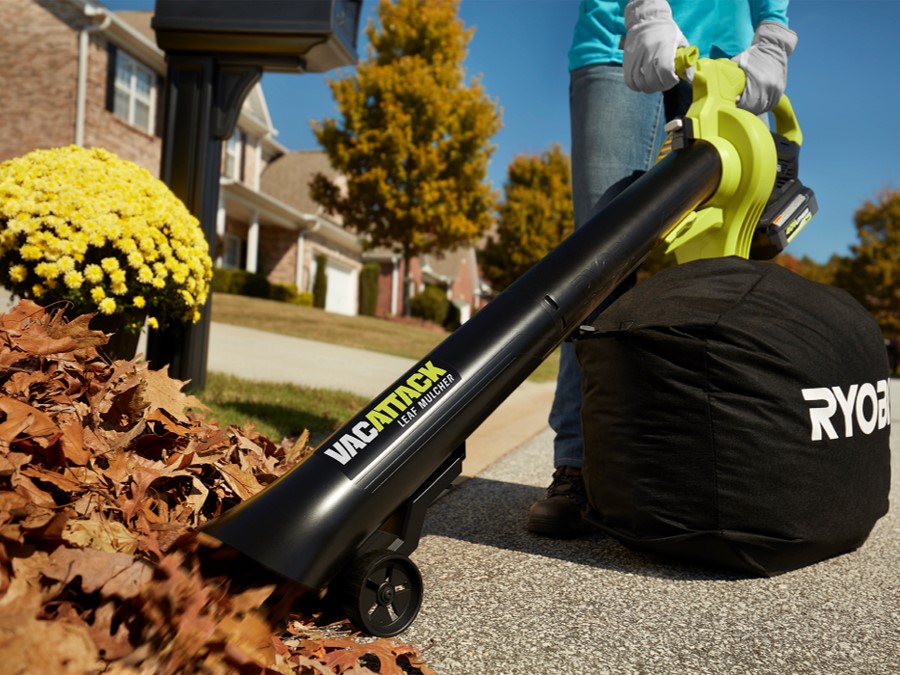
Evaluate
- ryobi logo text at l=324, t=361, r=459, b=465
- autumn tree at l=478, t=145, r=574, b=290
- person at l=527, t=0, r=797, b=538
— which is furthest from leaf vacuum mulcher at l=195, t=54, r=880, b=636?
autumn tree at l=478, t=145, r=574, b=290

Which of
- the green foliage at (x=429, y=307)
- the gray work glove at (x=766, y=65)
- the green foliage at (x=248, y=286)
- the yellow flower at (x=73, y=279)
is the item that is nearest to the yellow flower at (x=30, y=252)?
the yellow flower at (x=73, y=279)

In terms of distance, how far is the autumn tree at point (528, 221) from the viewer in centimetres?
3112

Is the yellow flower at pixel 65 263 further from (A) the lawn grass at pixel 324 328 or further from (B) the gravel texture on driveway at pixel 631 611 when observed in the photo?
(A) the lawn grass at pixel 324 328

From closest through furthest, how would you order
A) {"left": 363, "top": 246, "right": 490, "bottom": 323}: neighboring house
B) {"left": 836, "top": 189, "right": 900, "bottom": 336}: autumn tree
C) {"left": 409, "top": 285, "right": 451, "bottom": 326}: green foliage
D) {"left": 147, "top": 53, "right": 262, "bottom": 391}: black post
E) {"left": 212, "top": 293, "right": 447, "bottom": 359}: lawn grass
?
{"left": 147, "top": 53, "right": 262, "bottom": 391}: black post → {"left": 212, "top": 293, "right": 447, "bottom": 359}: lawn grass → {"left": 409, "top": 285, "right": 451, "bottom": 326}: green foliage → {"left": 363, "top": 246, "right": 490, "bottom": 323}: neighboring house → {"left": 836, "top": 189, "right": 900, "bottom": 336}: autumn tree

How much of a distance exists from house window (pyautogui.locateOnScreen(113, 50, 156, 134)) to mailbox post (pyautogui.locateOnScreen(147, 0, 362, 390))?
12.5 meters

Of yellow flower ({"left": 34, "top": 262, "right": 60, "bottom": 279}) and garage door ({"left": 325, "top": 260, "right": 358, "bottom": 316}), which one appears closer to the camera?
yellow flower ({"left": 34, "top": 262, "right": 60, "bottom": 279})

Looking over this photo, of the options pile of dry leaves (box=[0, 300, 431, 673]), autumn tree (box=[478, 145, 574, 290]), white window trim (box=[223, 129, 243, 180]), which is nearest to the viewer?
pile of dry leaves (box=[0, 300, 431, 673])

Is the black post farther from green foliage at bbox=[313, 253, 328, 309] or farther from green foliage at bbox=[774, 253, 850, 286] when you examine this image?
green foliage at bbox=[774, 253, 850, 286]

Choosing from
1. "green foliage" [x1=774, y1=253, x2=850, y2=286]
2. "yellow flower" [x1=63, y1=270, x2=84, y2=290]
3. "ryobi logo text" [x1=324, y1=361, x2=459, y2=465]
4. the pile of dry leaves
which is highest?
"green foliage" [x1=774, y1=253, x2=850, y2=286]

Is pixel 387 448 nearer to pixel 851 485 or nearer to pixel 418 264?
pixel 851 485

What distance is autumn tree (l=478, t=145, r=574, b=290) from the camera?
3112 centimetres

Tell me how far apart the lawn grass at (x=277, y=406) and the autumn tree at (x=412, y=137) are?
1513 centimetres

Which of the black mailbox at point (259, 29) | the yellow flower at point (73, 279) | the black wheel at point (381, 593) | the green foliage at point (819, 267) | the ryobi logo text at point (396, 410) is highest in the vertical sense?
the green foliage at point (819, 267)

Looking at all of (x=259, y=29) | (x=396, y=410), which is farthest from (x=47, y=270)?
(x=396, y=410)
